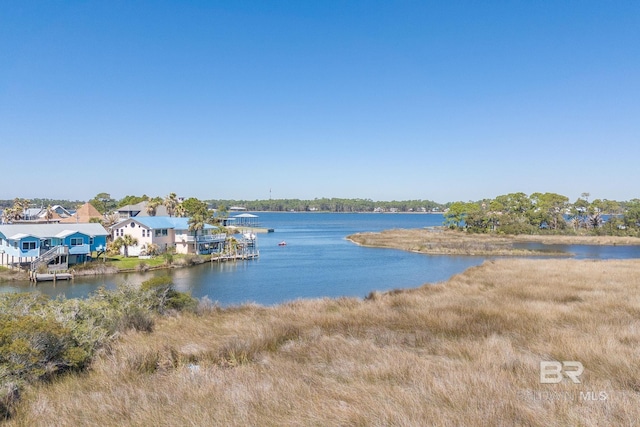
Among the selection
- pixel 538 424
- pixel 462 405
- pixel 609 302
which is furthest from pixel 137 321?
pixel 609 302

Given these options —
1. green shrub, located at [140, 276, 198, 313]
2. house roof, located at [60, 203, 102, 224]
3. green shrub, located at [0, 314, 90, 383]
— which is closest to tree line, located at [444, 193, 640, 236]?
house roof, located at [60, 203, 102, 224]

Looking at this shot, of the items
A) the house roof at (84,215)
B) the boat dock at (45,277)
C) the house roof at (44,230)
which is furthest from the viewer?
the house roof at (84,215)

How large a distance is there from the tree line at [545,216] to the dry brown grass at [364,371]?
283 ft

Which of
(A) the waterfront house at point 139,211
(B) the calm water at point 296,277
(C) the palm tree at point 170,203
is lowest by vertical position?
(B) the calm water at point 296,277

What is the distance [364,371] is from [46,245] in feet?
132

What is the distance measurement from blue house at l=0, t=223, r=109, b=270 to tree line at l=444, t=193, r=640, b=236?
81031 mm

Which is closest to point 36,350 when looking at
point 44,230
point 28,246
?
point 28,246

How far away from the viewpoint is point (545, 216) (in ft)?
327

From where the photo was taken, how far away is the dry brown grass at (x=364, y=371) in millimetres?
6137

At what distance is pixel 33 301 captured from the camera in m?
12.3

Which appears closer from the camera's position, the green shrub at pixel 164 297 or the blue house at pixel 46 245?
the green shrub at pixel 164 297

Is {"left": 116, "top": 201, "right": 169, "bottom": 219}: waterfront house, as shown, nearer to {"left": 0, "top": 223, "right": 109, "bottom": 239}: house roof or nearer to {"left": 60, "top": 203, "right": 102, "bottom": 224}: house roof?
{"left": 60, "top": 203, "right": 102, "bottom": 224}: house roof

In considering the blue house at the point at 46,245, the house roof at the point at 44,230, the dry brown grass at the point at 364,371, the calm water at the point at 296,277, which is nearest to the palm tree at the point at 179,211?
the calm water at the point at 296,277

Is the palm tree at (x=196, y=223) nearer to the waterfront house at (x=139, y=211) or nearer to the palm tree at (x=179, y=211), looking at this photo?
the palm tree at (x=179, y=211)
